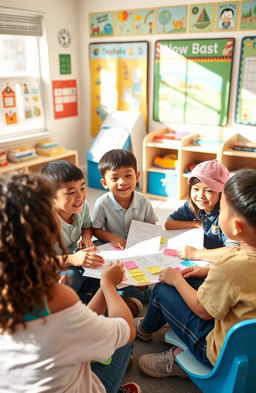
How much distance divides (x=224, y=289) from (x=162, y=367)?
66 centimetres

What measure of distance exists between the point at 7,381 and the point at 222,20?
135 inches

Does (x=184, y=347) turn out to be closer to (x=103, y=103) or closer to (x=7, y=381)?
(x=7, y=381)

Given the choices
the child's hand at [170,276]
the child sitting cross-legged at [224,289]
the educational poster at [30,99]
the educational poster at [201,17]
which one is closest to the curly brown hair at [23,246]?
the child sitting cross-legged at [224,289]

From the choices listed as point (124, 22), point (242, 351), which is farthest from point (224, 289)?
point (124, 22)

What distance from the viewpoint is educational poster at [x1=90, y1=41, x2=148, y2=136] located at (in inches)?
153

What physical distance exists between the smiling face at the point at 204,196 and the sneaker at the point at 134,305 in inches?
23.2

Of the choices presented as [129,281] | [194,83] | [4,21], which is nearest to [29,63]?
[4,21]

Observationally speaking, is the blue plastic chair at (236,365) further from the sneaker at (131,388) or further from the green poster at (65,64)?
the green poster at (65,64)

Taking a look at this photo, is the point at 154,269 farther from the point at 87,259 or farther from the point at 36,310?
the point at 36,310

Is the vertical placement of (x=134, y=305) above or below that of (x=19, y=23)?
below

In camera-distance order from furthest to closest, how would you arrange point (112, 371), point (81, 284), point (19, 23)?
point (19, 23) → point (81, 284) → point (112, 371)

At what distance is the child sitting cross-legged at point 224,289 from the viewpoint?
997 mm

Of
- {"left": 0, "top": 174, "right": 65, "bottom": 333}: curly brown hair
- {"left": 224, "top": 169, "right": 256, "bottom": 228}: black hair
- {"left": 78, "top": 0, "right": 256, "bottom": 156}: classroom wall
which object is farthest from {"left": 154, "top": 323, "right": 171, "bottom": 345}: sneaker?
{"left": 78, "top": 0, "right": 256, "bottom": 156}: classroom wall

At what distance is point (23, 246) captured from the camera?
Answer: 70 cm
